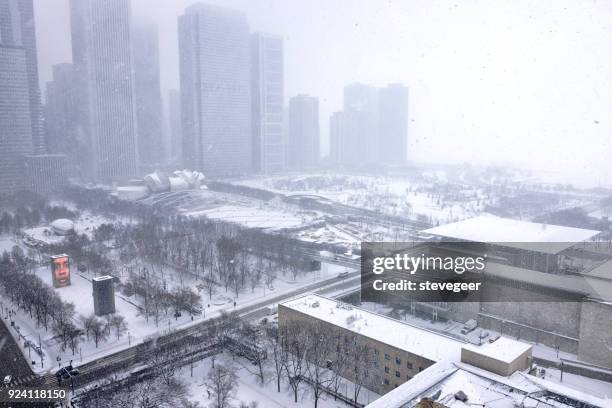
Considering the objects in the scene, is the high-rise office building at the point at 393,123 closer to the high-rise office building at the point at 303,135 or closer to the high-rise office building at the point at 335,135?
the high-rise office building at the point at 335,135

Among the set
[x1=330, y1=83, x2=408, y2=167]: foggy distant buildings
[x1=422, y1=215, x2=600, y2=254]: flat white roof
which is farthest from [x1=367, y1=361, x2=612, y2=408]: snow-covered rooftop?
[x1=330, y1=83, x2=408, y2=167]: foggy distant buildings

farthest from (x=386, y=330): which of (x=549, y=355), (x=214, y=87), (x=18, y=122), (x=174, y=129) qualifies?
(x=174, y=129)

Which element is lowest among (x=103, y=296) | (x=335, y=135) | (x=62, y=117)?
(x=103, y=296)

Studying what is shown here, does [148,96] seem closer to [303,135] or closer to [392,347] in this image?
[303,135]

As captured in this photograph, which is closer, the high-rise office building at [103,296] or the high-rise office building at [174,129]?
the high-rise office building at [103,296]

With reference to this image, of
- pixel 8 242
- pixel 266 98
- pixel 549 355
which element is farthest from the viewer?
pixel 266 98

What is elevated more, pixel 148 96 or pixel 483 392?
pixel 148 96

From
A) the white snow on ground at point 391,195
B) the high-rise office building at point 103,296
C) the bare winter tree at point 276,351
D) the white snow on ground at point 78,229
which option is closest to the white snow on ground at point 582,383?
the bare winter tree at point 276,351
